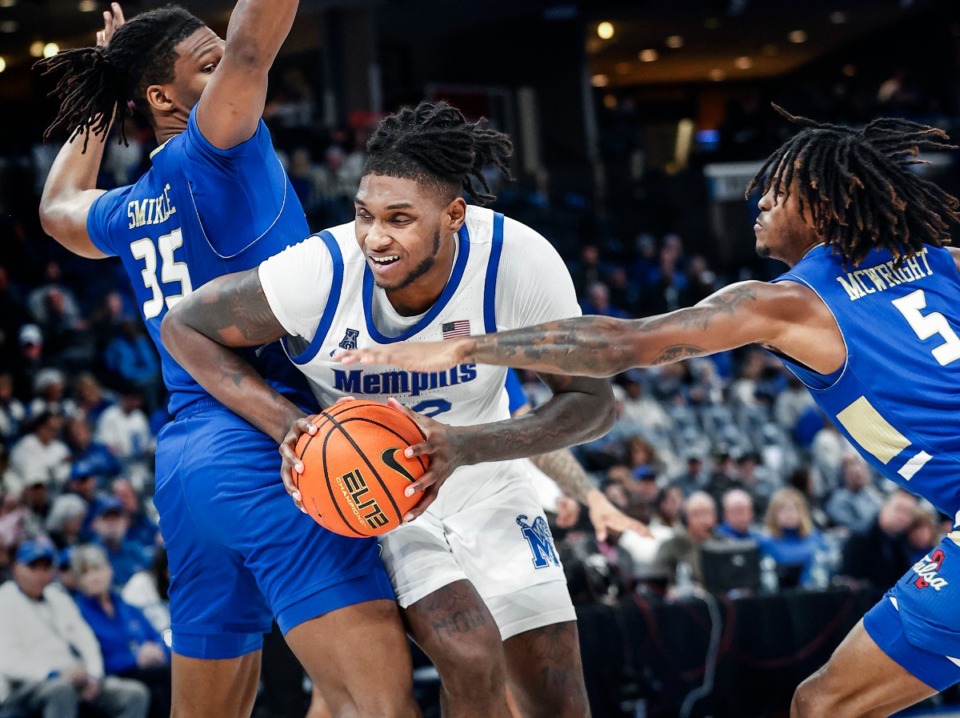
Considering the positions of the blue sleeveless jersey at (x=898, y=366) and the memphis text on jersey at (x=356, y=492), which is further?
the blue sleeveless jersey at (x=898, y=366)

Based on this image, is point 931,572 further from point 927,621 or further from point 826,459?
point 826,459

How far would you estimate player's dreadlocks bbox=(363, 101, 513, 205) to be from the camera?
136 inches

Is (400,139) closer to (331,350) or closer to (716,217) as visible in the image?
(331,350)

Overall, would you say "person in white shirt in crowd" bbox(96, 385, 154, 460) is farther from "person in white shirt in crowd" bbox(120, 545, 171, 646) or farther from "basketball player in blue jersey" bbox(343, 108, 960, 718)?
"basketball player in blue jersey" bbox(343, 108, 960, 718)

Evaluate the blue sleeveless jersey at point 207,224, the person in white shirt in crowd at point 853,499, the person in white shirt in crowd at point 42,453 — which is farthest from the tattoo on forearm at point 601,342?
the person in white shirt in crowd at point 853,499

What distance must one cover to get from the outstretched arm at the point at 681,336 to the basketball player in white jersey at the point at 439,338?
0.22 metres

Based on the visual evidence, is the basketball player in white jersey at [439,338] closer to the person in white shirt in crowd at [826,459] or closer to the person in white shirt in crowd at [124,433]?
the person in white shirt in crowd at [124,433]

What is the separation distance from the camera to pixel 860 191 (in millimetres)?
3672

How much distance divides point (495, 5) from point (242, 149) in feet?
58.5

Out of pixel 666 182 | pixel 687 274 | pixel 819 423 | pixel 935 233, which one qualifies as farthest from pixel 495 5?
pixel 935 233

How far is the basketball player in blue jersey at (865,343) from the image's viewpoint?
3.39 meters

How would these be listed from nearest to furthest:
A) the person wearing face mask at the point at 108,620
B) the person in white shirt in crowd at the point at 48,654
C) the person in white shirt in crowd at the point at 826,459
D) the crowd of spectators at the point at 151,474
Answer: the person in white shirt in crowd at the point at 48,654
the crowd of spectators at the point at 151,474
the person wearing face mask at the point at 108,620
the person in white shirt in crowd at the point at 826,459

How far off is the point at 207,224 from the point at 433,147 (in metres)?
0.71

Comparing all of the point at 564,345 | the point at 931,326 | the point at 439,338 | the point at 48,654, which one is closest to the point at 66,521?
the point at 48,654
